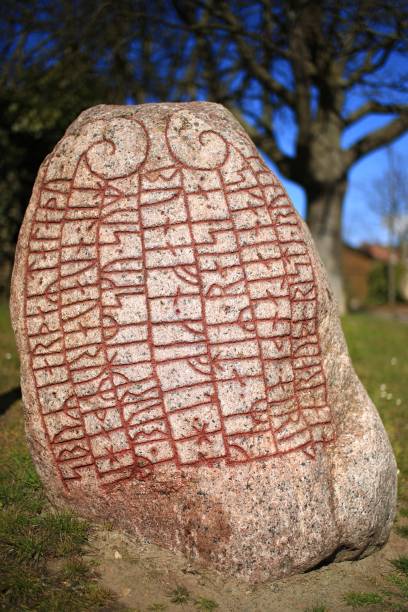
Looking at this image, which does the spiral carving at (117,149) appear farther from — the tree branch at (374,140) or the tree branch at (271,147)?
the tree branch at (374,140)

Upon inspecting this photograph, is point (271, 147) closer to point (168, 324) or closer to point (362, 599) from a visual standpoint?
point (168, 324)

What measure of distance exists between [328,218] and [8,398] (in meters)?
6.91

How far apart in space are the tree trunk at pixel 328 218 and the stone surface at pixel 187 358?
735 centimetres

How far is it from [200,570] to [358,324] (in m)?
8.00

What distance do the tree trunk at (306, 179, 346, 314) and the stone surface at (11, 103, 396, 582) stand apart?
7.35 m

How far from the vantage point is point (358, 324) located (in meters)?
10.5

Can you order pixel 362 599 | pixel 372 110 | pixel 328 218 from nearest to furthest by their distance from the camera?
1. pixel 362 599
2. pixel 372 110
3. pixel 328 218

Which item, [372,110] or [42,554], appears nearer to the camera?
[42,554]

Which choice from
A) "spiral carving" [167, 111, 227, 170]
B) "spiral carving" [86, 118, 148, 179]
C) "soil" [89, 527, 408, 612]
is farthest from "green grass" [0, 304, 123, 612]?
"spiral carving" [167, 111, 227, 170]

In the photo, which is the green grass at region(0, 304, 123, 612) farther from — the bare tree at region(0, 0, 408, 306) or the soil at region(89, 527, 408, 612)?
the bare tree at region(0, 0, 408, 306)

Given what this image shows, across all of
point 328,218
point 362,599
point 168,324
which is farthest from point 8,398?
point 328,218

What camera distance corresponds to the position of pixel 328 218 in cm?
1053

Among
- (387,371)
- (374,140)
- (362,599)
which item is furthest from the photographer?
(374,140)

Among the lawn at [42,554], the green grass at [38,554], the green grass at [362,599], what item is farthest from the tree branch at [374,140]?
the green grass at [362,599]
